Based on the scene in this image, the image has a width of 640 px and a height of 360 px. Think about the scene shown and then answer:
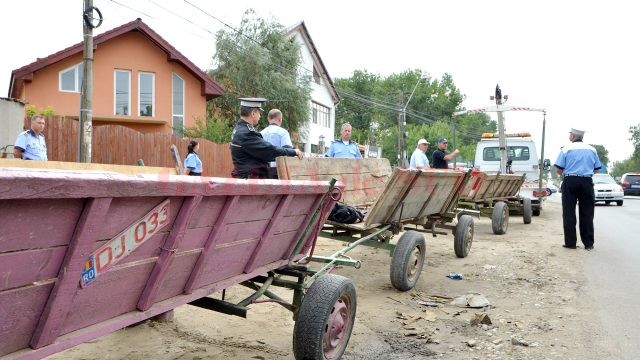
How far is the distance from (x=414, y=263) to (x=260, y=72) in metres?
22.5

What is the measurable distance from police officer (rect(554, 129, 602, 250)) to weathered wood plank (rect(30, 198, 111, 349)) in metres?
8.71

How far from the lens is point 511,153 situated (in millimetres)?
17031

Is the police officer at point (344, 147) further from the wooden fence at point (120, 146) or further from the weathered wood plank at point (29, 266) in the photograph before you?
the wooden fence at point (120, 146)

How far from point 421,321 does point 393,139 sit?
221ft

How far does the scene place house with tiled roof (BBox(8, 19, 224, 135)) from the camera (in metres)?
21.1

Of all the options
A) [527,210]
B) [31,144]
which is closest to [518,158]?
[527,210]

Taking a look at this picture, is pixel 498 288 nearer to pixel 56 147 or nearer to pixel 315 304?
pixel 315 304

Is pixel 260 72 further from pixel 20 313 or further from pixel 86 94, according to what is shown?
pixel 20 313

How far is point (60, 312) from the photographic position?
5.93ft

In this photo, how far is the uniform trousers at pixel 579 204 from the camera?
28.8 ft

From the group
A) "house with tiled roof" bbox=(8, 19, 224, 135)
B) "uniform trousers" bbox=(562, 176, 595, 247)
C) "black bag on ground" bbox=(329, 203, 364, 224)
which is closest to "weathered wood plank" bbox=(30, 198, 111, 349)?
"black bag on ground" bbox=(329, 203, 364, 224)

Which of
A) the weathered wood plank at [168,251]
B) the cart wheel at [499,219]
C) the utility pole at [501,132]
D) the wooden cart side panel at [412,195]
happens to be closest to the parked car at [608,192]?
the utility pole at [501,132]

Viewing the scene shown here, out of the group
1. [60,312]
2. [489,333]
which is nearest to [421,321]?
[489,333]

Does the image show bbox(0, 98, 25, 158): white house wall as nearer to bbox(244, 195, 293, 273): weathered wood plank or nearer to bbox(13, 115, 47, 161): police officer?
bbox(13, 115, 47, 161): police officer
